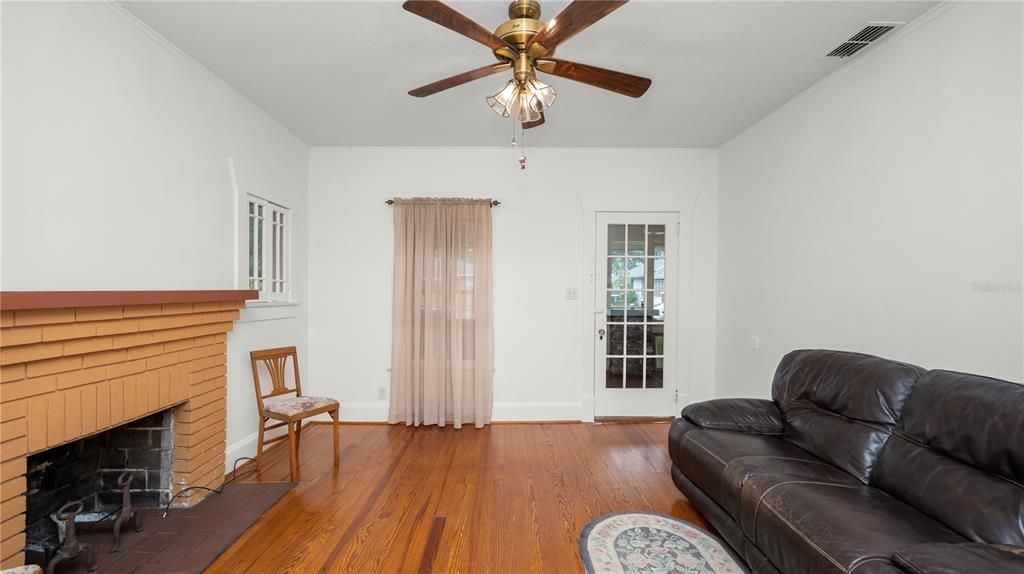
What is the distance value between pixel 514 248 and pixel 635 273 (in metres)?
1.27

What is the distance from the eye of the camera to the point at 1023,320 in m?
1.72

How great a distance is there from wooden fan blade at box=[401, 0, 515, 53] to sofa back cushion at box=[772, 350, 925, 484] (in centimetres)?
235

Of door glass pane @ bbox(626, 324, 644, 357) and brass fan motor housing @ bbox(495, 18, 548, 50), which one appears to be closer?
brass fan motor housing @ bbox(495, 18, 548, 50)

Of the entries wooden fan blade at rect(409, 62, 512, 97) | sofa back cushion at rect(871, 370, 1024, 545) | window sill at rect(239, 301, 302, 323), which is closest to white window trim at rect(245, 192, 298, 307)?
window sill at rect(239, 301, 302, 323)

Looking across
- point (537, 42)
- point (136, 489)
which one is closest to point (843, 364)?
point (537, 42)

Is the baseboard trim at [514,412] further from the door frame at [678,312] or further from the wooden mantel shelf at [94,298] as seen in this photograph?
the wooden mantel shelf at [94,298]

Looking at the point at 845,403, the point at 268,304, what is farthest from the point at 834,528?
the point at 268,304

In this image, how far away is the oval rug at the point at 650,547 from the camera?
192 cm

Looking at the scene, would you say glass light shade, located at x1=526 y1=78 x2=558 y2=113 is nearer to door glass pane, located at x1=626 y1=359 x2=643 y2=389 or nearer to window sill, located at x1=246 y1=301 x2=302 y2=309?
window sill, located at x1=246 y1=301 x2=302 y2=309

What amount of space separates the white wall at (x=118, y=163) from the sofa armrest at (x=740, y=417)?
3.24 metres

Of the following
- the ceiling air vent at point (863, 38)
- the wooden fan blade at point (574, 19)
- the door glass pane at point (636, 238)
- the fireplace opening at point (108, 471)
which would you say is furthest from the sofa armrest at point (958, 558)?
the fireplace opening at point (108, 471)

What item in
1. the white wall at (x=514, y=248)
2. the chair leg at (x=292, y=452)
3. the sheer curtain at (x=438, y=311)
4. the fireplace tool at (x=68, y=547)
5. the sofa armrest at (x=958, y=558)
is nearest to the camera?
the sofa armrest at (x=958, y=558)

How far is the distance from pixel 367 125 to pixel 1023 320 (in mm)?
4160

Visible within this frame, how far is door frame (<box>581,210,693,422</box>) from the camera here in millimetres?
4082
